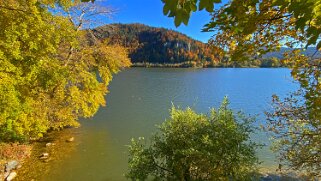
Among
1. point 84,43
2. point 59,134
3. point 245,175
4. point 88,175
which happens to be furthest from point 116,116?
point 245,175

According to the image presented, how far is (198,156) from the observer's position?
11242mm

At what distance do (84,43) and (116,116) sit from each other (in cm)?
1210

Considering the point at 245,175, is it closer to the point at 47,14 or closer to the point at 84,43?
the point at 47,14

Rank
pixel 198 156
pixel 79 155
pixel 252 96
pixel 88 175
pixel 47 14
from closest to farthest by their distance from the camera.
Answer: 1. pixel 198 156
2. pixel 47 14
3. pixel 88 175
4. pixel 79 155
5. pixel 252 96

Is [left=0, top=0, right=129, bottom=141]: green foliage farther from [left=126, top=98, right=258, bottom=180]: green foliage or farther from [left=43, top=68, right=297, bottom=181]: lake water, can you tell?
[left=126, top=98, right=258, bottom=180]: green foliage

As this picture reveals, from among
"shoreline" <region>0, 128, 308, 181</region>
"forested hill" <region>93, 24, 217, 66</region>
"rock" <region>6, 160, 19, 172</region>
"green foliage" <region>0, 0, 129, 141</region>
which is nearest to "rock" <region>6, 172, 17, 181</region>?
"shoreline" <region>0, 128, 308, 181</region>

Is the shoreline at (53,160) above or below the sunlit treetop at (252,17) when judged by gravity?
below

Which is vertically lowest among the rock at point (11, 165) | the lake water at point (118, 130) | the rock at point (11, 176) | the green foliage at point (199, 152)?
the lake water at point (118, 130)

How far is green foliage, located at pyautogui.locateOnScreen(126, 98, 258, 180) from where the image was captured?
1138 cm

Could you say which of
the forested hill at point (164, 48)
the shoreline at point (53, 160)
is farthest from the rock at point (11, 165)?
the forested hill at point (164, 48)

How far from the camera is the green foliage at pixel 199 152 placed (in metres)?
11.4

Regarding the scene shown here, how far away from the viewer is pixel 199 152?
36.1 ft

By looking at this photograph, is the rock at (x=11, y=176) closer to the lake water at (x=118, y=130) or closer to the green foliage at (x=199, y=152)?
the lake water at (x=118, y=130)

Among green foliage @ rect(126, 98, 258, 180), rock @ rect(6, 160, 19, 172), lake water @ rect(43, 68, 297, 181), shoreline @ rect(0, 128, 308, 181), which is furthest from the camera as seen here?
lake water @ rect(43, 68, 297, 181)
